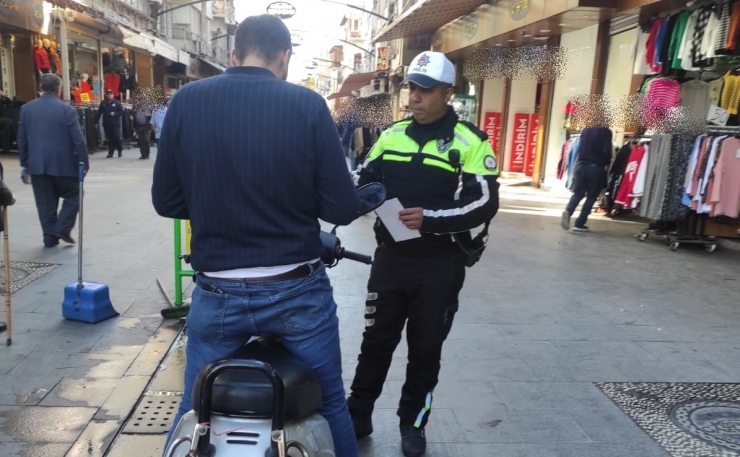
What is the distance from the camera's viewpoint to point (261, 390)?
5.78 feet

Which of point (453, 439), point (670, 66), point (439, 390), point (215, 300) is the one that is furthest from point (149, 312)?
point (670, 66)

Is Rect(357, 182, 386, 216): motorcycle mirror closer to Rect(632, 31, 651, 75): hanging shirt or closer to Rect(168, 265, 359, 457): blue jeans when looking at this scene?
Rect(168, 265, 359, 457): blue jeans

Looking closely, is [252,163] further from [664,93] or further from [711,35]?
[664,93]

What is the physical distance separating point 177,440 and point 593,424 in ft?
8.47

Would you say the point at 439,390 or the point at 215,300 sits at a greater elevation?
the point at 215,300

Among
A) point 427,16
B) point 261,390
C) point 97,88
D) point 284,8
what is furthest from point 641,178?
point 284,8

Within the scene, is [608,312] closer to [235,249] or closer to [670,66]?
[235,249]

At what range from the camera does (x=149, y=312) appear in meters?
5.12

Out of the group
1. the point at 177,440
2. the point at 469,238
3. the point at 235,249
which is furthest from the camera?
the point at 469,238

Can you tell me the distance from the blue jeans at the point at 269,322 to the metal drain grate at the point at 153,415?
4.62 ft

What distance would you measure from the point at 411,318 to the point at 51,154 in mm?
5433

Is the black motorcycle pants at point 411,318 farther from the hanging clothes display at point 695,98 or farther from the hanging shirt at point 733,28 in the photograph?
the hanging clothes display at point 695,98

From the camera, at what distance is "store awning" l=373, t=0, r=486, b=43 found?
607 inches

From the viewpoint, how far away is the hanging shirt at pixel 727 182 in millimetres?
7582
